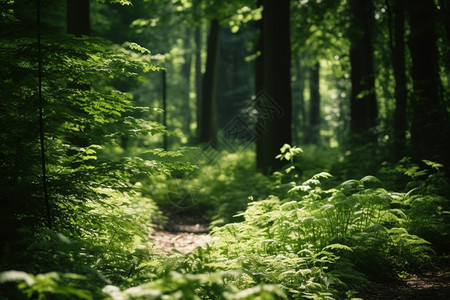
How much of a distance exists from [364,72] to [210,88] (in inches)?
288

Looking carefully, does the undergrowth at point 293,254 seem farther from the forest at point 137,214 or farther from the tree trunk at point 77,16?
the tree trunk at point 77,16

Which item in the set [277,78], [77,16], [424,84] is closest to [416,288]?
→ [277,78]

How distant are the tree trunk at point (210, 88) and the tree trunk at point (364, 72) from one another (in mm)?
6447

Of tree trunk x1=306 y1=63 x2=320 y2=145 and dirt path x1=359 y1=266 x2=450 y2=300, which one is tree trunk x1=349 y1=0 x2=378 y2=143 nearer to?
dirt path x1=359 y1=266 x2=450 y2=300

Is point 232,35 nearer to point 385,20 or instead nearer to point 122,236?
point 385,20

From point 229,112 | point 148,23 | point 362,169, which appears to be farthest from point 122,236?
point 229,112

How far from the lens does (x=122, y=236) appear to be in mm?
4727

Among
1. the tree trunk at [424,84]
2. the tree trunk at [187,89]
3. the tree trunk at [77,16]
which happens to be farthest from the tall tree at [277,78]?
the tree trunk at [187,89]

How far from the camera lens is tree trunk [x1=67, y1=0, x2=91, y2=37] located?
22.1 feet

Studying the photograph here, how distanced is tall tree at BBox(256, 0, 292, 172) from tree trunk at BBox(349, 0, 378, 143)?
11.6ft

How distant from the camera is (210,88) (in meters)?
17.1

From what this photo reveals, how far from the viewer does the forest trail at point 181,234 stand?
6315mm

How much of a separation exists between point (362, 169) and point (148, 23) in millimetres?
7717

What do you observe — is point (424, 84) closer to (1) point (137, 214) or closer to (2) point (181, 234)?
(2) point (181, 234)
